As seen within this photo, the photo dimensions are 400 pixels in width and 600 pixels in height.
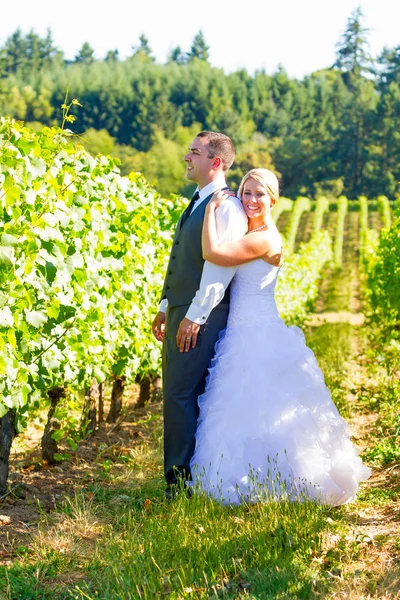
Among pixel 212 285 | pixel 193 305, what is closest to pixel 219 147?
pixel 212 285

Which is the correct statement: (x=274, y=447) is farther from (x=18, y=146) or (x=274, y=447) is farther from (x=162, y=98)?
(x=162, y=98)

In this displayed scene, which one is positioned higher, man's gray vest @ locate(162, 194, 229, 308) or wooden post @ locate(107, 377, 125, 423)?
man's gray vest @ locate(162, 194, 229, 308)

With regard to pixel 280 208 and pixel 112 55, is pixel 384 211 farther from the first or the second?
pixel 112 55

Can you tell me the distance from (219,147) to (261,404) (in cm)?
126

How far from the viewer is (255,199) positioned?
393 centimetres

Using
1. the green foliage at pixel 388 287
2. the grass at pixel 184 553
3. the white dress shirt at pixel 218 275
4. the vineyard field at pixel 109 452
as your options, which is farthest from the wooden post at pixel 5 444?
the green foliage at pixel 388 287

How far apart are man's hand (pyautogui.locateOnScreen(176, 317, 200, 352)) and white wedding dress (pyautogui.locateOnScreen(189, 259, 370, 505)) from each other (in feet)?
0.54

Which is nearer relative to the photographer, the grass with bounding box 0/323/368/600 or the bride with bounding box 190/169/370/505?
the grass with bounding box 0/323/368/600

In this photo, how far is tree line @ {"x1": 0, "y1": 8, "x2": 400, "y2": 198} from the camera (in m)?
70.9

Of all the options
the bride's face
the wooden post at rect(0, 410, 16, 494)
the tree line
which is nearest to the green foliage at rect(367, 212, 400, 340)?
the bride's face

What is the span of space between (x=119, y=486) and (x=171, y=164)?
70820 millimetres

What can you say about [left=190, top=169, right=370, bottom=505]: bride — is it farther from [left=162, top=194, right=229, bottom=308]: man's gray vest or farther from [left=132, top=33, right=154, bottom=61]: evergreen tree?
[left=132, top=33, right=154, bottom=61]: evergreen tree

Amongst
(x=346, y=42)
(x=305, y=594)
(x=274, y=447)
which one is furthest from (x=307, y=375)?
(x=346, y=42)

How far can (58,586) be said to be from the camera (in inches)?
120
